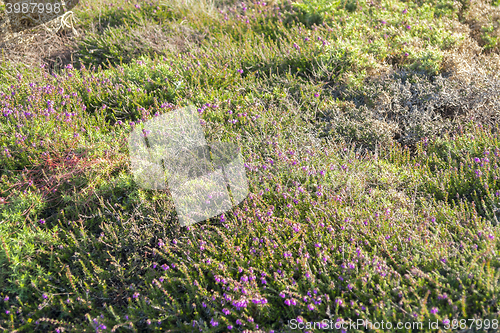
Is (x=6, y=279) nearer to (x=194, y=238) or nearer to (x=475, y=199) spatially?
(x=194, y=238)

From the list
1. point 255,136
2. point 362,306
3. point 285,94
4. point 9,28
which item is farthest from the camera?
point 9,28

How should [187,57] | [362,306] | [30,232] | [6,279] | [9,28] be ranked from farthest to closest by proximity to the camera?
[9,28], [187,57], [30,232], [6,279], [362,306]

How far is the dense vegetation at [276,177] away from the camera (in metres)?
2.45

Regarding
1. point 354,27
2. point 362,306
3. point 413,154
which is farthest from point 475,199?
point 354,27

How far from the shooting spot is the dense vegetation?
245 centimetres

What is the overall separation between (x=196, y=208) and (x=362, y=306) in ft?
4.79

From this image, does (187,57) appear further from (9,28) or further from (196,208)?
(9,28)

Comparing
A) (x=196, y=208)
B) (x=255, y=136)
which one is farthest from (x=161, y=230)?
(x=255, y=136)

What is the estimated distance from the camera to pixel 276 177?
3.15m

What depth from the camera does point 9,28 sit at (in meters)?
5.35

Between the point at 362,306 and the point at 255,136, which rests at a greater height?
the point at 255,136

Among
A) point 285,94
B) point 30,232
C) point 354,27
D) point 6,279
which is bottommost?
point 6,279

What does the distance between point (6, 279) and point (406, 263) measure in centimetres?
289

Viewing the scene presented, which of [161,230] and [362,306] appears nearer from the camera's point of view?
[362,306]
